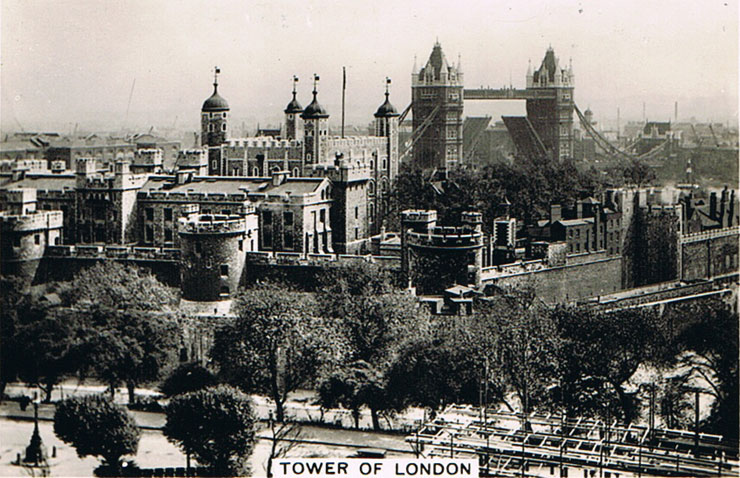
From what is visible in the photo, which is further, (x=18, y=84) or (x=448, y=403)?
(x=18, y=84)

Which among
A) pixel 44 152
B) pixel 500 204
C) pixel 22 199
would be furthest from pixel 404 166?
pixel 22 199

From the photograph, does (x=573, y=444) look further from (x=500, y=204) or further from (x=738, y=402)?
(x=500, y=204)

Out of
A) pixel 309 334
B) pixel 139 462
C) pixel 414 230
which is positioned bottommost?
pixel 139 462

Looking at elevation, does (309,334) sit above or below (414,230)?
below

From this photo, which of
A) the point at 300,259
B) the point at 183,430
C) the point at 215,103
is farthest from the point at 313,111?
the point at 183,430

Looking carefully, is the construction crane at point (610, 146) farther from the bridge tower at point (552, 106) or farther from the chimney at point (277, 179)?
the chimney at point (277, 179)

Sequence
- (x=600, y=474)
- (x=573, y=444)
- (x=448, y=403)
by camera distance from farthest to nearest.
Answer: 1. (x=448, y=403)
2. (x=573, y=444)
3. (x=600, y=474)

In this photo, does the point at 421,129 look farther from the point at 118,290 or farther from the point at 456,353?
the point at 456,353
